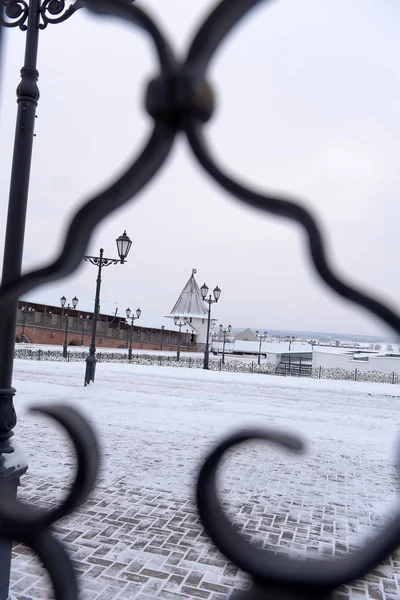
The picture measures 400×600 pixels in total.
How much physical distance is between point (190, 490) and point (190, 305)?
55.9 metres

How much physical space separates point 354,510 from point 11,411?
3.79m

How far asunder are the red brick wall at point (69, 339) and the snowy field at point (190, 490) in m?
31.9

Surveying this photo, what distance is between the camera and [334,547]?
153 inches

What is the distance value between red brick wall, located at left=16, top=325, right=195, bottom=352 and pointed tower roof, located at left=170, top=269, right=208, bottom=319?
201 inches

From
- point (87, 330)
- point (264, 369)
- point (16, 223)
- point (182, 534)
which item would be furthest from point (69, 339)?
point (16, 223)

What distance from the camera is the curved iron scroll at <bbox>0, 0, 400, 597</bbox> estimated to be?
522 millimetres

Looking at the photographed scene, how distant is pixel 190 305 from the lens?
59.5 meters

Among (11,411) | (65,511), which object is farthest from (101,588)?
(65,511)

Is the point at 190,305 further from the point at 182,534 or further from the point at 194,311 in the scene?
the point at 182,534

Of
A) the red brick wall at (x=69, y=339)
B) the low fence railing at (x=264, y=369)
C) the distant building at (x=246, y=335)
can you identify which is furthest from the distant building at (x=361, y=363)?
the distant building at (x=246, y=335)

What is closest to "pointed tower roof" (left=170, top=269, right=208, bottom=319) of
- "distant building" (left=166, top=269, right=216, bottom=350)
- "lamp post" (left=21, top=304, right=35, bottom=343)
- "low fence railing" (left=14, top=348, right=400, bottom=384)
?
"distant building" (left=166, top=269, right=216, bottom=350)

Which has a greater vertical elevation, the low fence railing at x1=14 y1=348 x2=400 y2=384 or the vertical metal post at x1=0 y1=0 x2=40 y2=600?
the vertical metal post at x1=0 y1=0 x2=40 y2=600

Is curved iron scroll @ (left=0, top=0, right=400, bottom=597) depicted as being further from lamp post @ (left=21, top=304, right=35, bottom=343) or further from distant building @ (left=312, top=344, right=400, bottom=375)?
lamp post @ (left=21, top=304, right=35, bottom=343)

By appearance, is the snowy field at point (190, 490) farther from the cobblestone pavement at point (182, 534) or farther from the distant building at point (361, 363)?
the distant building at point (361, 363)
